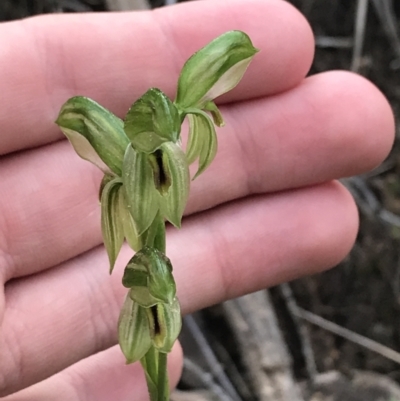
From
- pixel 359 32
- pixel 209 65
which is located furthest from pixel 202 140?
pixel 359 32

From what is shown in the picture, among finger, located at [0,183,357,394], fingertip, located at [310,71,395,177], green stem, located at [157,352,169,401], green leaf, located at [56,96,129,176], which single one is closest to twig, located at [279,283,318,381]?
finger, located at [0,183,357,394]

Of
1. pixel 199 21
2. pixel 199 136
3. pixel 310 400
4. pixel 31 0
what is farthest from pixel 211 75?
pixel 310 400

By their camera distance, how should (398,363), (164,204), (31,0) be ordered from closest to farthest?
1. (164,204)
2. (31,0)
3. (398,363)

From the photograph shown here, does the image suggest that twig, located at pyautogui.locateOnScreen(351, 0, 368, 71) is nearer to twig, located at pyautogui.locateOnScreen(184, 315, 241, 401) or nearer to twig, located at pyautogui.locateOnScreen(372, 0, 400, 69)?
twig, located at pyautogui.locateOnScreen(372, 0, 400, 69)

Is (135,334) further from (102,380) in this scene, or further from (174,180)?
(102,380)

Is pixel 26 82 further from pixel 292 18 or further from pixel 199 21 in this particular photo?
pixel 292 18
